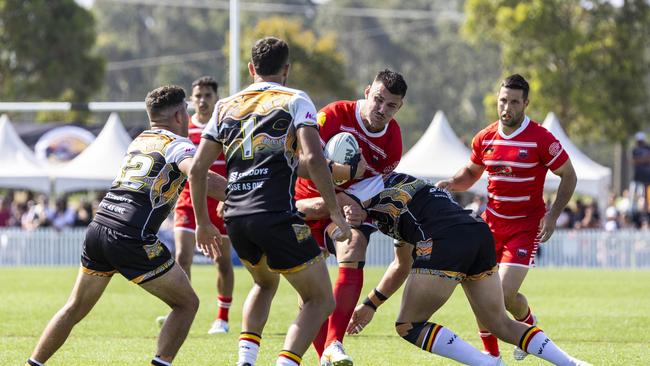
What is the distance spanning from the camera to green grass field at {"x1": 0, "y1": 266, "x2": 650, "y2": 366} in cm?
1041

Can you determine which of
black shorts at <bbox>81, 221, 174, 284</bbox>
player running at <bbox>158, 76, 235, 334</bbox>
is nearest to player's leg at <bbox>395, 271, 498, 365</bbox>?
black shorts at <bbox>81, 221, 174, 284</bbox>

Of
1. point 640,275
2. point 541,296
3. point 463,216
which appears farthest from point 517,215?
point 640,275

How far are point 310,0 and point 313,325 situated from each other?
3574 inches

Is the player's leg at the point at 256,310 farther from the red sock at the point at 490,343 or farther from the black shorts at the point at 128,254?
the red sock at the point at 490,343

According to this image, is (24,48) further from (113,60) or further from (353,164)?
(113,60)

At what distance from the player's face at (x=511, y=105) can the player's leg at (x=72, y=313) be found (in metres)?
3.67

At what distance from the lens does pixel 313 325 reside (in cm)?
773

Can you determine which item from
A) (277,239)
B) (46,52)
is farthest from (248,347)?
(46,52)

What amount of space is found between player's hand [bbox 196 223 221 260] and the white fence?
2027 centimetres

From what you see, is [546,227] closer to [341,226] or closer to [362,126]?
[362,126]

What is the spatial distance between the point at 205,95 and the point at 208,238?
16.2ft

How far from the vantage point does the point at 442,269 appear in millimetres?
8086

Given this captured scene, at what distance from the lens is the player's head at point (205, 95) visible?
1248 cm

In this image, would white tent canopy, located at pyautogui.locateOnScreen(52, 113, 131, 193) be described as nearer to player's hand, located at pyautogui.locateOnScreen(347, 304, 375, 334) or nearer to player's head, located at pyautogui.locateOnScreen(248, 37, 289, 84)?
player's hand, located at pyautogui.locateOnScreen(347, 304, 375, 334)
